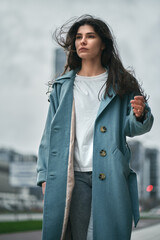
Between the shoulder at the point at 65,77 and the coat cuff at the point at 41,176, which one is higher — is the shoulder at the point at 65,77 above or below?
above

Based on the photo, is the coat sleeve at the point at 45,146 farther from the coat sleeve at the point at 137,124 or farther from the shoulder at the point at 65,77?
the coat sleeve at the point at 137,124

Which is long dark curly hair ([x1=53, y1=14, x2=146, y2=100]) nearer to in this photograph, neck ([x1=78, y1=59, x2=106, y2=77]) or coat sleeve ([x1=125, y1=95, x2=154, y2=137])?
neck ([x1=78, y1=59, x2=106, y2=77])

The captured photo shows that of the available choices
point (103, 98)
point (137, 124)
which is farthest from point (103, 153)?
point (103, 98)

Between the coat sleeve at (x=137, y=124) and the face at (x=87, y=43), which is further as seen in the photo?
the face at (x=87, y=43)

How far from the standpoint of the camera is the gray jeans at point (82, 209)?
2.44 m

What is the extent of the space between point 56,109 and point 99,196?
67 cm

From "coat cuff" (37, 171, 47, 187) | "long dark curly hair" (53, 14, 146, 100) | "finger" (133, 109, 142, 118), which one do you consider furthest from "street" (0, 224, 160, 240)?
"finger" (133, 109, 142, 118)

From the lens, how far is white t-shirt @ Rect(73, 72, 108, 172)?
2539mm

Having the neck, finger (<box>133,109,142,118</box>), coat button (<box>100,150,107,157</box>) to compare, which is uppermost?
the neck

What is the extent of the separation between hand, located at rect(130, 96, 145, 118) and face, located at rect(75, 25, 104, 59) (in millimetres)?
585

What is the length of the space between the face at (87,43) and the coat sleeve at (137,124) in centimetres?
52

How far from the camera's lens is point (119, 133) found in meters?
2.59

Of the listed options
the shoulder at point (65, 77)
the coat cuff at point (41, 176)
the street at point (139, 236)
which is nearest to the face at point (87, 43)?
the shoulder at point (65, 77)

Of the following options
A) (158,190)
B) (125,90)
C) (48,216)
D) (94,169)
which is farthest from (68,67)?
(158,190)
